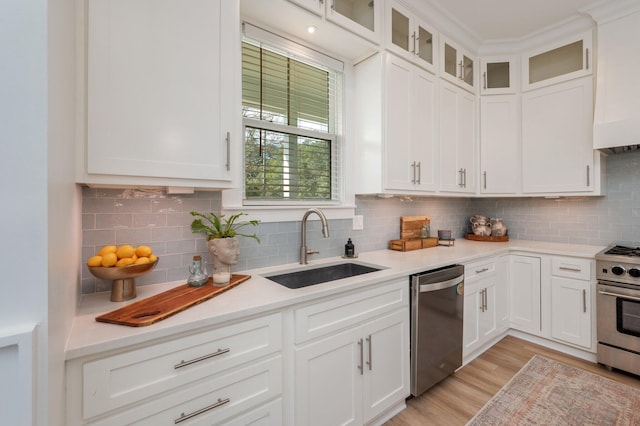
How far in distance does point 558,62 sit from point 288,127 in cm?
285

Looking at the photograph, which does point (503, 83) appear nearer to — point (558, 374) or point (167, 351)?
point (558, 374)

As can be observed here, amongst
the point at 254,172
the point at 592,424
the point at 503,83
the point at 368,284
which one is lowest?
the point at 592,424

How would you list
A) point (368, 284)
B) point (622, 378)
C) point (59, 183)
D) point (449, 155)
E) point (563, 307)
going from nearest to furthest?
point (59, 183) → point (368, 284) → point (622, 378) → point (563, 307) → point (449, 155)

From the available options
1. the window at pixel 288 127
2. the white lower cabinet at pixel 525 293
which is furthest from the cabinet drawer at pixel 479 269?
the window at pixel 288 127

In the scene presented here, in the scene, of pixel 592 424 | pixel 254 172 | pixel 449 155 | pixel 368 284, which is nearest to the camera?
pixel 368 284

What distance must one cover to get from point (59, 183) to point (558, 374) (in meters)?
3.27

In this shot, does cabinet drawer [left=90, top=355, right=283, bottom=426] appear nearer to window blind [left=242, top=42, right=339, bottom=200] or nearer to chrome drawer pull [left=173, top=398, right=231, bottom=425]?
chrome drawer pull [left=173, top=398, right=231, bottom=425]

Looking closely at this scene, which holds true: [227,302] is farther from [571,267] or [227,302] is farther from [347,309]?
[571,267]

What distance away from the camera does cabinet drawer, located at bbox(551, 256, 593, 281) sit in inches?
95.3

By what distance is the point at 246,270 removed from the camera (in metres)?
1.80

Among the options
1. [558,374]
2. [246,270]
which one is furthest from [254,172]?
[558,374]

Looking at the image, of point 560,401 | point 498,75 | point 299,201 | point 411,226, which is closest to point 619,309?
point 560,401

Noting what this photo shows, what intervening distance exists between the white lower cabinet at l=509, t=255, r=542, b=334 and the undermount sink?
1773 mm

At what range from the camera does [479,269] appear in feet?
8.04
